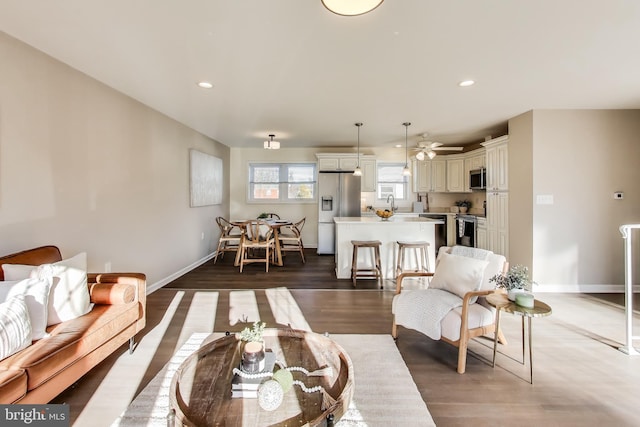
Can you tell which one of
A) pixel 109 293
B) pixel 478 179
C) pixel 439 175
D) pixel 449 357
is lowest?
pixel 449 357

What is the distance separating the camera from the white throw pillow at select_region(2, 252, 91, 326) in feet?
6.22

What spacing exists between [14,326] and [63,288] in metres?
0.44

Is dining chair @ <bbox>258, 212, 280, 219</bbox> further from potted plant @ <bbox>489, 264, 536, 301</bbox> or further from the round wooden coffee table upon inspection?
potted plant @ <bbox>489, 264, 536, 301</bbox>

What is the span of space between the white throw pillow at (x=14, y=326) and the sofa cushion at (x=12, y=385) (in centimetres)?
18

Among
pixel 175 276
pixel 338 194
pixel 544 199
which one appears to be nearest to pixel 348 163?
pixel 338 194

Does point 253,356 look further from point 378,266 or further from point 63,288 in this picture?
point 378,266

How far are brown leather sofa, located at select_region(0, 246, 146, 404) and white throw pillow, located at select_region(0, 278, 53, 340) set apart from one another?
8 centimetres

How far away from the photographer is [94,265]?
2.96 meters

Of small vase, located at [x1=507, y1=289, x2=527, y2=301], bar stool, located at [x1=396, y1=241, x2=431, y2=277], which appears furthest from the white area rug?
bar stool, located at [x1=396, y1=241, x2=431, y2=277]

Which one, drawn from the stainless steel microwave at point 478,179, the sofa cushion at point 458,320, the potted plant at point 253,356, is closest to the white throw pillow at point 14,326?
the potted plant at point 253,356

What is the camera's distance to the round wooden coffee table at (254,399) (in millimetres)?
1175

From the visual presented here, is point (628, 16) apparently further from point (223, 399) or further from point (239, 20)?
point (223, 399)

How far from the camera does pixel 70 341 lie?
1698 mm

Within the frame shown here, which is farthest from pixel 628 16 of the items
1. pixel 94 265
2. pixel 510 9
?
pixel 94 265
